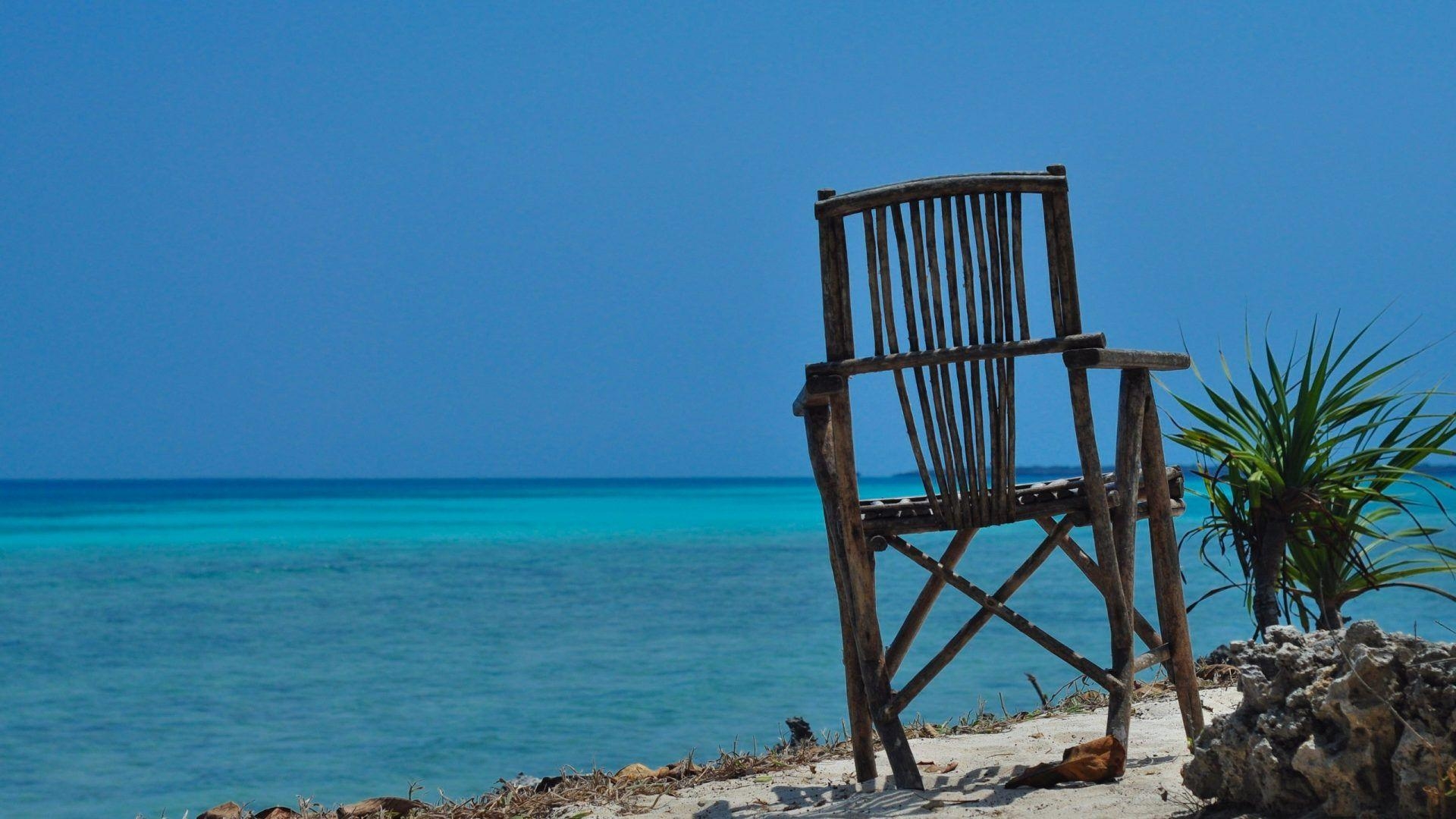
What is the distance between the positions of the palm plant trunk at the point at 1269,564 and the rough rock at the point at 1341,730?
2.84 meters

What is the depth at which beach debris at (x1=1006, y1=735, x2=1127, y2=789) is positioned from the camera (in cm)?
386

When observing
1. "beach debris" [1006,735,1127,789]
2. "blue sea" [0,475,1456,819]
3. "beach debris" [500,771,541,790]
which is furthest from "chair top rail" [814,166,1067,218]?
"blue sea" [0,475,1456,819]

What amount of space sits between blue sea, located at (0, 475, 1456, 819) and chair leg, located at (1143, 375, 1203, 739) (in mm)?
2824

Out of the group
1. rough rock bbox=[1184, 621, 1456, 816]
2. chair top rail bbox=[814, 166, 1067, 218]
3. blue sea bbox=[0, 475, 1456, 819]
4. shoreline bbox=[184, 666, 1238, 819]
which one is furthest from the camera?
blue sea bbox=[0, 475, 1456, 819]

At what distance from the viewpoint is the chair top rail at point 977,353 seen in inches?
154

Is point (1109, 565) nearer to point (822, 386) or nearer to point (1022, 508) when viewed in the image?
point (1022, 508)

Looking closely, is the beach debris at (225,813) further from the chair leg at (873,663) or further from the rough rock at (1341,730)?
the rough rock at (1341,730)

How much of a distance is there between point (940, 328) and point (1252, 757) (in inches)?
64.4

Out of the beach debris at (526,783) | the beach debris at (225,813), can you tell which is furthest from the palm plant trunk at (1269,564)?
the beach debris at (225,813)

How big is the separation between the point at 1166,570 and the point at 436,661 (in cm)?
923

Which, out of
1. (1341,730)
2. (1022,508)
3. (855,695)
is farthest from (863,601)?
(1341,730)

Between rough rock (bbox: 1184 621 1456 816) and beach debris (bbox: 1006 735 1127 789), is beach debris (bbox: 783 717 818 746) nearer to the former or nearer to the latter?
beach debris (bbox: 1006 735 1127 789)

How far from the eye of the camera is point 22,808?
727cm

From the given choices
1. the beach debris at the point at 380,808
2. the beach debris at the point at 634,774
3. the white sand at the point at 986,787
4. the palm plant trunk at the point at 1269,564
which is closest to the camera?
the white sand at the point at 986,787
